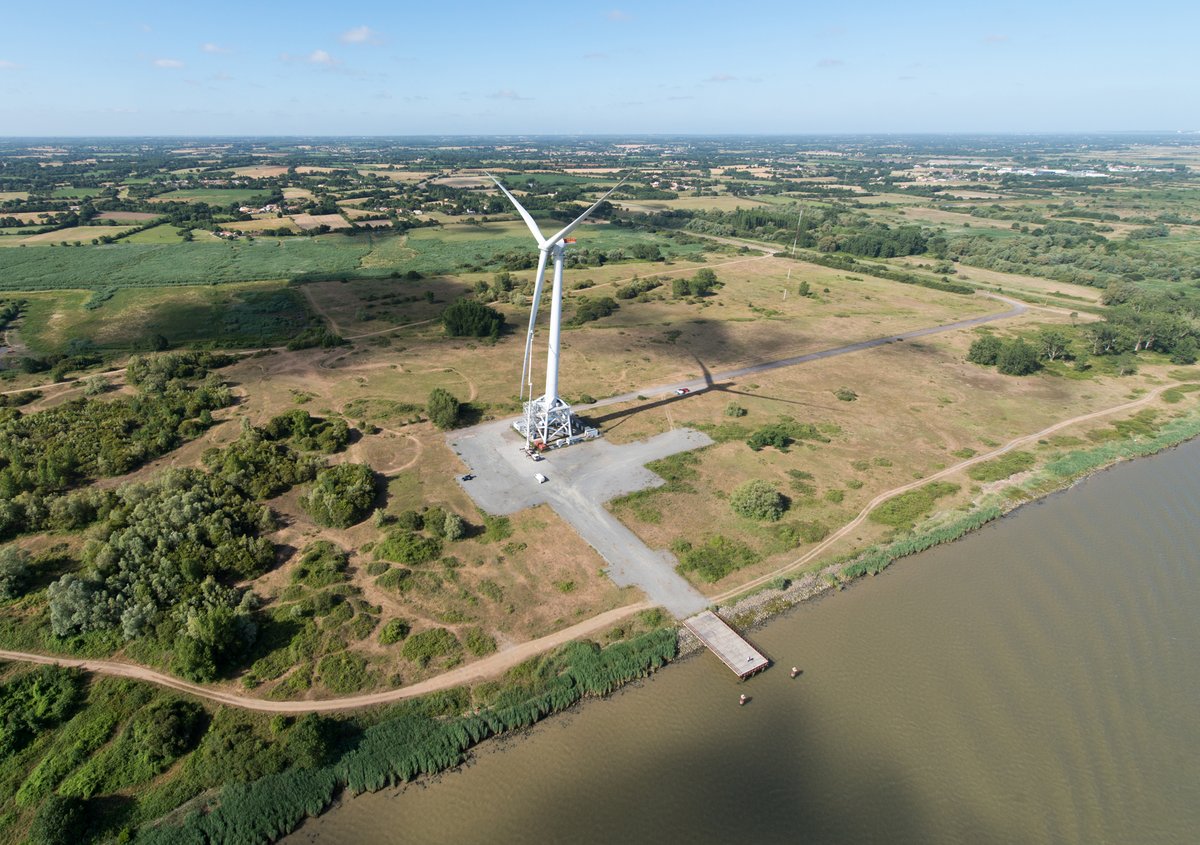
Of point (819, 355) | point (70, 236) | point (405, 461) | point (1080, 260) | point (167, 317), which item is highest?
point (70, 236)

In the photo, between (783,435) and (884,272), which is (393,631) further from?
(884,272)

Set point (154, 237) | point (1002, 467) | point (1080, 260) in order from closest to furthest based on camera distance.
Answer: point (1002, 467) → point (1080, 260) → point (154, 237)

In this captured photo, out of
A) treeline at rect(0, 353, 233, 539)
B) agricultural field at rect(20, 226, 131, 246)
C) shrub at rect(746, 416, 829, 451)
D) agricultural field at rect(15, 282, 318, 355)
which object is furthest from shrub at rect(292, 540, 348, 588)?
agricultural field at rect(20, 226, 131, 246)

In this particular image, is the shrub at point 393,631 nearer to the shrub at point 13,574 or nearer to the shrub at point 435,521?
the shrub at point 435,521

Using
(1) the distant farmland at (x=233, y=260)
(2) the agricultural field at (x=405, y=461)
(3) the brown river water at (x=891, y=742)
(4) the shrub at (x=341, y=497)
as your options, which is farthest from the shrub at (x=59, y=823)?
(1) the distant farmland at (x=233, y=260)

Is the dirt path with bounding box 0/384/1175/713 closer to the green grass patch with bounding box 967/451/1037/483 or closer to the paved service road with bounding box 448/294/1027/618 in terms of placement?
the paved service road with bounding box 448/294/1027/618

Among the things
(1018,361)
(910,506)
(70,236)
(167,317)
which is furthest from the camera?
(70,236)

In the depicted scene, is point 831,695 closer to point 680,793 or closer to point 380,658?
point 680,793

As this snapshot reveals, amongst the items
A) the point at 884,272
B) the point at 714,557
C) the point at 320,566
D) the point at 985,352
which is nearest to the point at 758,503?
the point at 714,557
